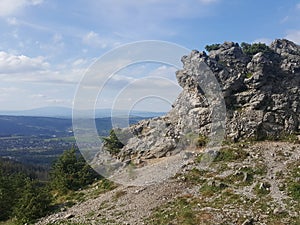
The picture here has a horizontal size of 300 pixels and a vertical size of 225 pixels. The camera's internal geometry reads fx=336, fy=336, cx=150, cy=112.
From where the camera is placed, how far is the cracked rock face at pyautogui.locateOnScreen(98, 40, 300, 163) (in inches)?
1704

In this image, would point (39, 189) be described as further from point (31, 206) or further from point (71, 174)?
point (71, 174)

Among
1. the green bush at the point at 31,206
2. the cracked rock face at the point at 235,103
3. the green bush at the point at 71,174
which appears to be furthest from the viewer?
the cracked rock face at the point at 235,103

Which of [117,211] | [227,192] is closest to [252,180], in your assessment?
[227,192]

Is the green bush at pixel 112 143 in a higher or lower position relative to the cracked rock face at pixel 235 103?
lower

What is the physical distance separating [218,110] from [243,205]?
2056cm

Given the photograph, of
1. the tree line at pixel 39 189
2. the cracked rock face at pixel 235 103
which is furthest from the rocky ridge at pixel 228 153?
the tree line at pixel 39 189

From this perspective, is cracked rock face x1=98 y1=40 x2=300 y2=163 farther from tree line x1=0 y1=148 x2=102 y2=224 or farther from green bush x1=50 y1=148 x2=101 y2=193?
tree line x1=0 y1=148 x2=102 y2=224

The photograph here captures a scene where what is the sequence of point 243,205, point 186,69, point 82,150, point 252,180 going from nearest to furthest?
point 243,205, point 252,180, point 82,150, point 186,69

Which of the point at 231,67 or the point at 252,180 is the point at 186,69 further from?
the point at 252,180

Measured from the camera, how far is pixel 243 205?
2688 cm

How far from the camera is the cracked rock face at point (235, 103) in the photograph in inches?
1704

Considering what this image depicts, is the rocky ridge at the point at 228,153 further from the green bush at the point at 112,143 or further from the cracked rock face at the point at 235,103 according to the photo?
→ the green bush at the point at 112,143

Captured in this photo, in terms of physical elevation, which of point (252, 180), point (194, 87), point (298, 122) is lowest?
point (252, 180)

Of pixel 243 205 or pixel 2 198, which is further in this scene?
pixel 2 198
